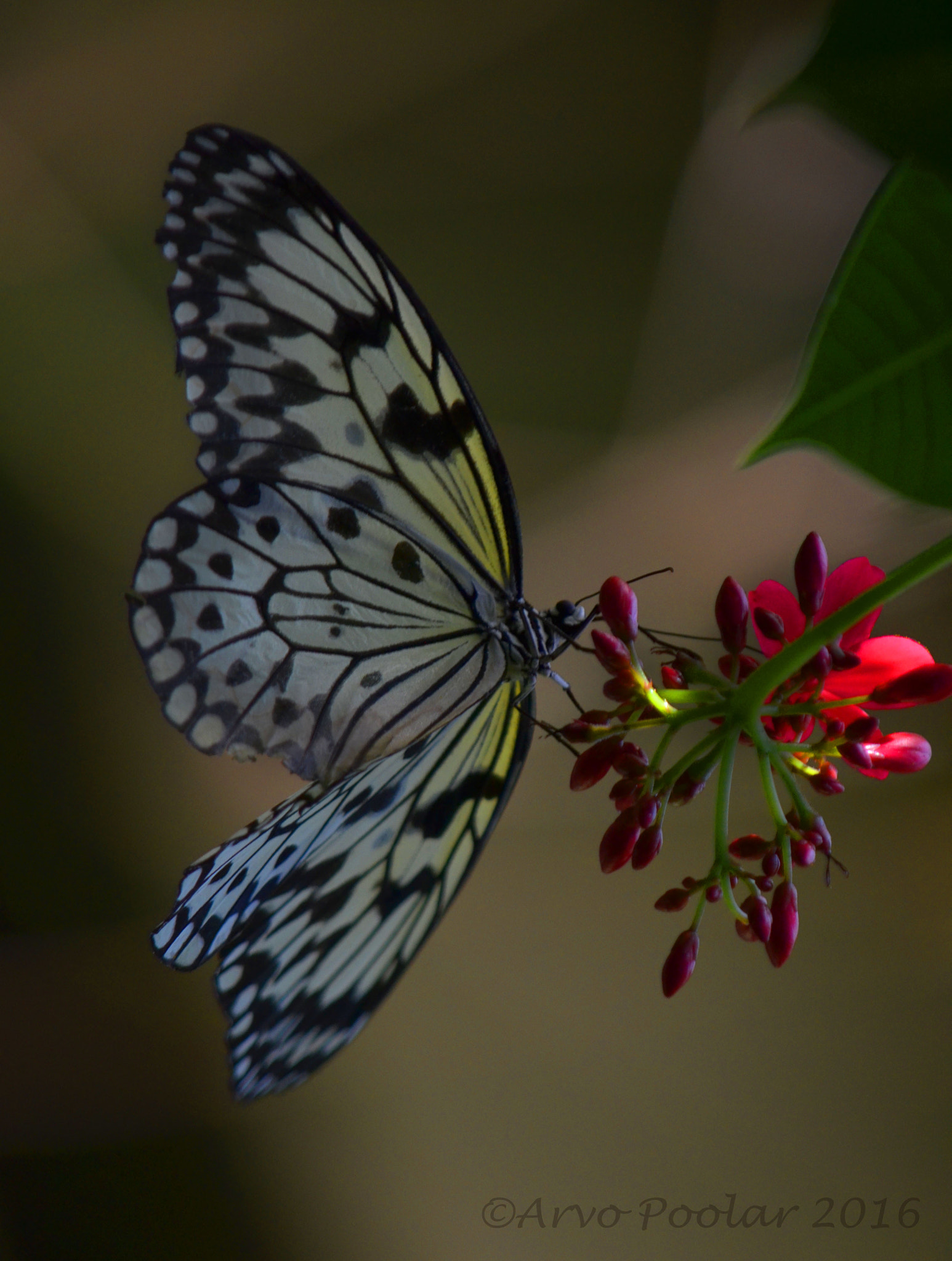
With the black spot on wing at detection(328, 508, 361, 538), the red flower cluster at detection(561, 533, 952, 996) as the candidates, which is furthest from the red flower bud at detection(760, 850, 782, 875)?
the black spot on wing at detection(328, 508, 361, 538)

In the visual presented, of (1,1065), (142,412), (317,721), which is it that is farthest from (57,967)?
(317,721)

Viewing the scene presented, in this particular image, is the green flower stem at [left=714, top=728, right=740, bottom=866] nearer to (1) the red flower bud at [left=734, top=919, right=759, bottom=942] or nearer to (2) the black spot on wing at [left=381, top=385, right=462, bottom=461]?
(1) the red flower bud at [left=734, top=919, right=759, bottom=942]

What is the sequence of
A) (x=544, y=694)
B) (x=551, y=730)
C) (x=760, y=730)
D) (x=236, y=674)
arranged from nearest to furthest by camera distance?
(x=760, y=730) < (x=551, y=730) < (x=236, y=674) < (x=544, y=694)

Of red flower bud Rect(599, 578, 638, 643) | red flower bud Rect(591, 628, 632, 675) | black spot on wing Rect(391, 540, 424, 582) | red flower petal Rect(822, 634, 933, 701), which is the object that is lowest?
red flower petal Rect(822, 634, 933, 701)

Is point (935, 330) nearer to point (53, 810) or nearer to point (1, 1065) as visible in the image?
point (53, 810)

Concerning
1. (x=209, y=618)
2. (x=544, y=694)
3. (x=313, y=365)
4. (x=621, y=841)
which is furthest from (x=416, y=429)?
(x=544, y=694)

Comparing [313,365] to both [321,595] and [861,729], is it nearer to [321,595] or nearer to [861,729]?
[321,595]
